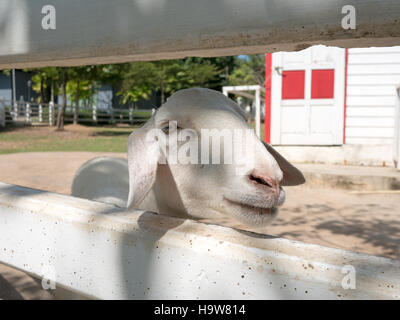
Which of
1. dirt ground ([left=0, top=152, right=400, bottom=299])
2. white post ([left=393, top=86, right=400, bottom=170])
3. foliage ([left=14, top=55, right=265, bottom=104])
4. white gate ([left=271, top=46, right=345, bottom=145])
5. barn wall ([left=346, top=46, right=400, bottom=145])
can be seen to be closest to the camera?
dirt ground ([left=0, top=152, right=400, bottom=299])

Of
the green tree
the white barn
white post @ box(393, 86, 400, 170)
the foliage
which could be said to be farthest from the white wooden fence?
the green tree

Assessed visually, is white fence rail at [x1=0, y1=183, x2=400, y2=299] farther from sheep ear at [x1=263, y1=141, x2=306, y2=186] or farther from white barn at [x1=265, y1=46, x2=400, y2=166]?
white barn at [x1=265, y1=46, x2=400, y2=166]

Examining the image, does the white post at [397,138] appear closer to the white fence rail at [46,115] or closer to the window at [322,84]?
the window at [322,84]

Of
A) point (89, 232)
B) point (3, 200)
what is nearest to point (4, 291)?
point (3, 200)

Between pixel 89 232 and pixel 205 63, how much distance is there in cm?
3709

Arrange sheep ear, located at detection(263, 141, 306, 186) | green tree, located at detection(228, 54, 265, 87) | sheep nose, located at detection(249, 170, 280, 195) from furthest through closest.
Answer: green tree, located at detection(228, 54, 265, 87), sheep ear, located at detection(263, 141, 306, 186), sheep nose, located at detection(249, 170, 280, 195)

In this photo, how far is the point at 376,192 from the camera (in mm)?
6113

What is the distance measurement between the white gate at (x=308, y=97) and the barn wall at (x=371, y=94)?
224mm

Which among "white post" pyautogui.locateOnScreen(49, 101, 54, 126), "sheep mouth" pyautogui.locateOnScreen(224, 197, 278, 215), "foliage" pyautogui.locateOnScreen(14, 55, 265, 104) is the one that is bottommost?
"sheep mouth" pyautogui.locateOnScreen(224, 197, 278, 215)

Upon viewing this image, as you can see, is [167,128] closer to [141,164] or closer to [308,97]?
[141,164]

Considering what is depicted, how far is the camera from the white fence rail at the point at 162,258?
93 cm

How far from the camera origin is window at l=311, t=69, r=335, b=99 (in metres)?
8.45

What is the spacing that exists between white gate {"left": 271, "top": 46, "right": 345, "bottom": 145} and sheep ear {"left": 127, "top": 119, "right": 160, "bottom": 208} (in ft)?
24.1
